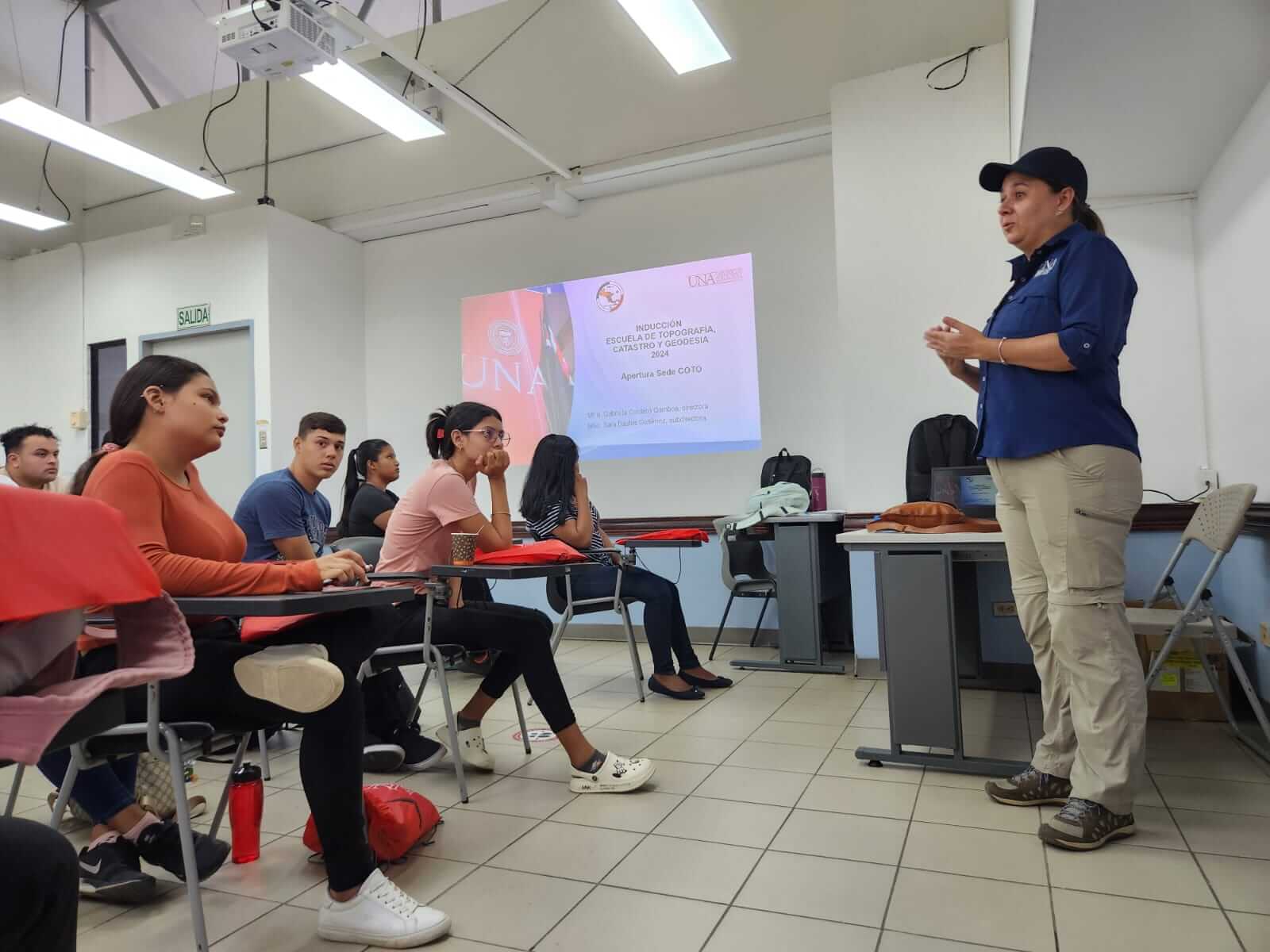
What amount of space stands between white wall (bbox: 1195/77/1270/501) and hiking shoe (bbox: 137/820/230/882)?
127 inches

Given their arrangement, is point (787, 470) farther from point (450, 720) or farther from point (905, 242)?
point (450, 720)

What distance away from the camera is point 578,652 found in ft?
16.2

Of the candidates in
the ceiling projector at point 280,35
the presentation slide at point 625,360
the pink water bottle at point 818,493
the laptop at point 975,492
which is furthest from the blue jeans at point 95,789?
the presentation slide at point 625,360

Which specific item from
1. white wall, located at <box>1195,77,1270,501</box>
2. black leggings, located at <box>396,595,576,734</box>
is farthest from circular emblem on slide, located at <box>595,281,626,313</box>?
black leggings, located at <box>396,595,576,734</box>

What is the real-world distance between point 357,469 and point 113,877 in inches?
97.6

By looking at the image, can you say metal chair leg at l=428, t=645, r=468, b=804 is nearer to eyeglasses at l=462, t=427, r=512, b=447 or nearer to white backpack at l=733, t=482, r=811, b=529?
eyeglasses at l=462, t=427, r=512, b=447

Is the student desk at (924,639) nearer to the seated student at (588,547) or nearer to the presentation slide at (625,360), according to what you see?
the seated student at (588,547)

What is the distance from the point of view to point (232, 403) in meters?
5.57

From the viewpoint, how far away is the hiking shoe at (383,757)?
2514mm

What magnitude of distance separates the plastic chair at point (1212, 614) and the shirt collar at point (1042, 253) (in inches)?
37.8

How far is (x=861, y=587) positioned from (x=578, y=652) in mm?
1804

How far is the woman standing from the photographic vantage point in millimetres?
1894

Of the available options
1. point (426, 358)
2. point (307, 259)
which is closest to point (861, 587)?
point (426, 358)

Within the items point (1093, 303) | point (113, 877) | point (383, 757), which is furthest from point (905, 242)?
point (113, 877)
